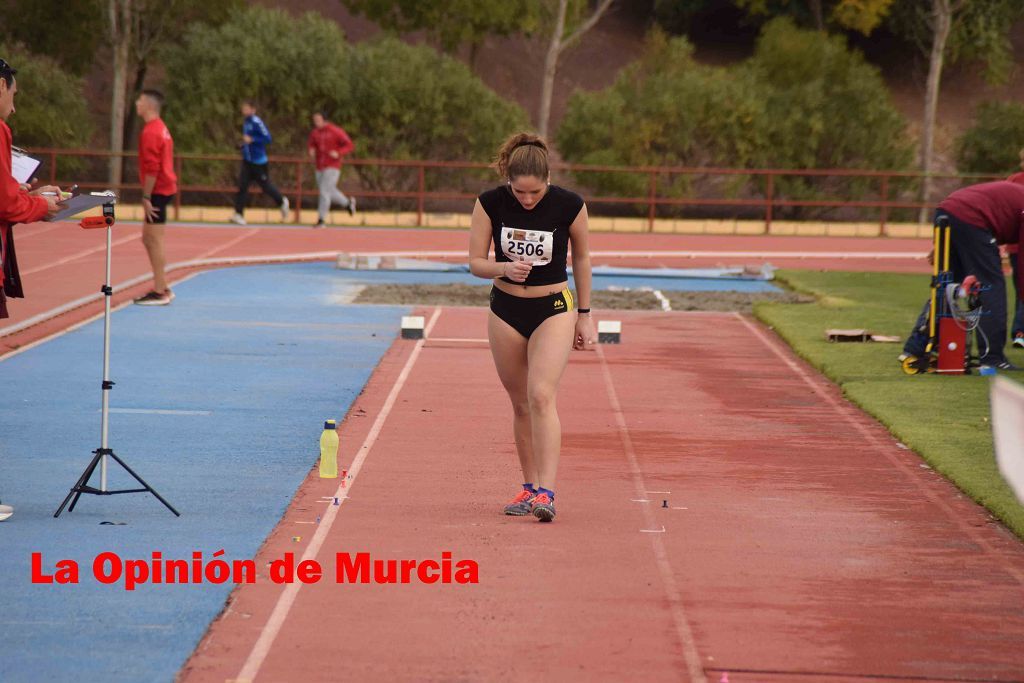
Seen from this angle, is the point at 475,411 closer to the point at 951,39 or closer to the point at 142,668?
the point at 142,668

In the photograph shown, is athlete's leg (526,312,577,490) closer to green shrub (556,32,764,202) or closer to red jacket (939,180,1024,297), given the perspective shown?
red jacket (939,180,1024,297)

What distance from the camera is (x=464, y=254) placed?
26.6 meters

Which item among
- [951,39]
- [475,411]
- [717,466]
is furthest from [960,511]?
[951,39]

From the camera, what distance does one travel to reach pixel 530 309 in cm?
768

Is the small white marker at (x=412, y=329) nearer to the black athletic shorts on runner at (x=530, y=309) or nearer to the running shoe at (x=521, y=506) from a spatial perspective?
the running shoe at (x=521, y=506)

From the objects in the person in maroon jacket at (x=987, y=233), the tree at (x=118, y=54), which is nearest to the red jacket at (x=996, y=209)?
the person in maroon jacket at (x=987, y=233)

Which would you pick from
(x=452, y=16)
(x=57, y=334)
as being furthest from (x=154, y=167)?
(x=452, y=16)

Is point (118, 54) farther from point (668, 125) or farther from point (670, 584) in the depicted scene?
point (670, 584)

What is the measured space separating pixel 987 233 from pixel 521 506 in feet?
21.0

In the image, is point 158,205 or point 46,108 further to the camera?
point 46,108

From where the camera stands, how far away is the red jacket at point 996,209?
12.6 meters

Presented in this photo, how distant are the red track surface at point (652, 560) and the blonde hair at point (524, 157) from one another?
1.73 metres

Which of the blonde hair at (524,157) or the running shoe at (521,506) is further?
the running shoe at (521,506)

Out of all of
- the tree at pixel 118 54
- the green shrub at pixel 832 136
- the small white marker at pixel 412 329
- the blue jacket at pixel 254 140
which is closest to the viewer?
the small white marker at pixel 412 329
